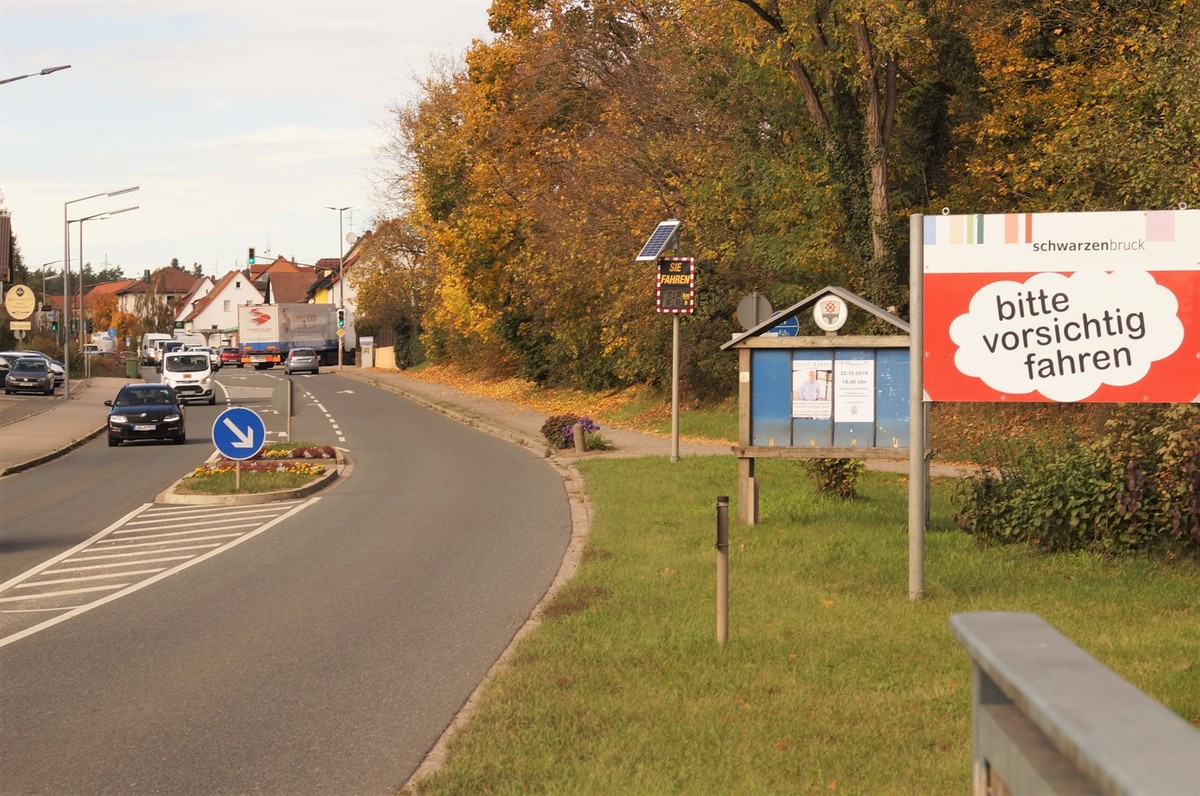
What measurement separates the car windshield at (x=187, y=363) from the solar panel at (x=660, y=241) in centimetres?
3206

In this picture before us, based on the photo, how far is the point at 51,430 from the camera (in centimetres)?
A: 3931

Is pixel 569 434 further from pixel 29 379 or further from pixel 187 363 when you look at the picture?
pixel 29 379

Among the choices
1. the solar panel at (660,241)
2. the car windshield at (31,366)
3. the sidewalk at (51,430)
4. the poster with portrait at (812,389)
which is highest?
the solar panel at (660,241)

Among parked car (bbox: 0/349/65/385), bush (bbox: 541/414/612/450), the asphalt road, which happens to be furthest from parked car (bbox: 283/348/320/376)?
the asphalt road

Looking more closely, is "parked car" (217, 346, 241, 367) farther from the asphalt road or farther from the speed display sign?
the asphalt road

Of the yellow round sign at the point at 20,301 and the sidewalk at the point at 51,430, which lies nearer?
the sidewalk at the point at 51,430

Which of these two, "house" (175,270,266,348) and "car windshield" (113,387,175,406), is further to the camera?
"house" (175,270,266,348)

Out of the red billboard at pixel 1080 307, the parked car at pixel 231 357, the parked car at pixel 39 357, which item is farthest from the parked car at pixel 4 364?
the red billboard at pixel 1080 307

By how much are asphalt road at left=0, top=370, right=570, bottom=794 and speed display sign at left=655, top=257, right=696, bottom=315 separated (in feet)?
17.6

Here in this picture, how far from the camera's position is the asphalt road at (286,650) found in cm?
694

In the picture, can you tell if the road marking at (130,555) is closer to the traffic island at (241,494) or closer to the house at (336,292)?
the traffic island at (241,494)


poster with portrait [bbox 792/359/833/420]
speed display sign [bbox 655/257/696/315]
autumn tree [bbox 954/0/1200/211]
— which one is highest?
autumn tree [bbox 954/0/1200/211]

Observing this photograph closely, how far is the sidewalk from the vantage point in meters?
31.4

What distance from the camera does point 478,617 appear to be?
11031 millimetres
